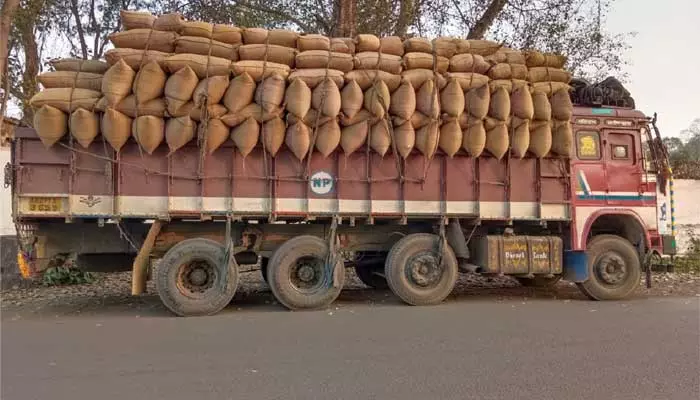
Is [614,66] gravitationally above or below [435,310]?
above

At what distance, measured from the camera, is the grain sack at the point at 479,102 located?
7668mm

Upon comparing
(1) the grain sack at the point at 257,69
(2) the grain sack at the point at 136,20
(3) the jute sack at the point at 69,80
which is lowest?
(3) the jute sack at the point at 69,80

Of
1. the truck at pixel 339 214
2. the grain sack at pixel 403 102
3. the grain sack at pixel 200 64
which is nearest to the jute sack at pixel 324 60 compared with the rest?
the grain sack at pixel 403 102

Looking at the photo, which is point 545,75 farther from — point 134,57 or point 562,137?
point 134,57

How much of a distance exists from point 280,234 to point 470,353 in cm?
349

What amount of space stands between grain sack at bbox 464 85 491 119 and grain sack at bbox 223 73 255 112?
3.04 m

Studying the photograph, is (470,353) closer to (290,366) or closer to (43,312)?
(290,366)

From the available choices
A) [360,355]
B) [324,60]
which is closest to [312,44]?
[324,60]

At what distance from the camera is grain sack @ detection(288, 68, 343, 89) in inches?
285

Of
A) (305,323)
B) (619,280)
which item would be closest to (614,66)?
(619,280)

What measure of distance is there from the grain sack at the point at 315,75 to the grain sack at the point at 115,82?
203cm

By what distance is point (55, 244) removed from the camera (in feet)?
23.9

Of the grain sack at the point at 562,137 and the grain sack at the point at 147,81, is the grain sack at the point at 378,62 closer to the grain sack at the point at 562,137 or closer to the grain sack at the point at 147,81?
the grain sack at the point at 562,137

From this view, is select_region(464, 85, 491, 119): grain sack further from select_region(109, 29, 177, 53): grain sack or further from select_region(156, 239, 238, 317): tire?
select_region(109, 29, 177, 53): grain sack
